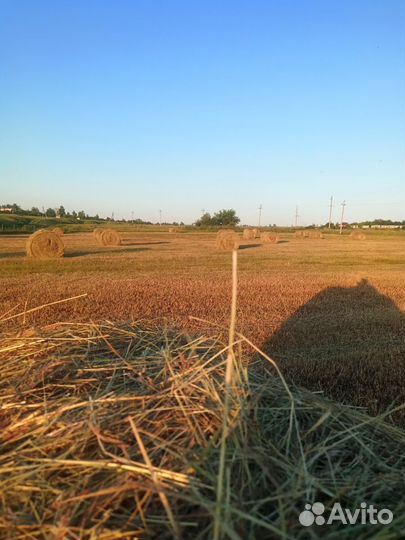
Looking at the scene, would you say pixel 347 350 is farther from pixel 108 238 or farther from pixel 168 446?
pixel 108 238

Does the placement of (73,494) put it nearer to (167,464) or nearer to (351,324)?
(167,464)

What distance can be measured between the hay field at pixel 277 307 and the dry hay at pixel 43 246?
2914 mm

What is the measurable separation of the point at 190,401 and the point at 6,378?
111 cm

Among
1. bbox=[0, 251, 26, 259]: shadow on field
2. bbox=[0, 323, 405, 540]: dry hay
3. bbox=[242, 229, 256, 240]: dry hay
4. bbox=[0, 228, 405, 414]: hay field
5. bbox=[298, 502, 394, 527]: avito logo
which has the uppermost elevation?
bbox=[0, 323, 405, 540]: dry hay

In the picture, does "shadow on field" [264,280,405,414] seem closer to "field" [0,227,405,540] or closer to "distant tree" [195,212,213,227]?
"field" [0,227,405,540]

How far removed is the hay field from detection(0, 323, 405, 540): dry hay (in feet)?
4.80

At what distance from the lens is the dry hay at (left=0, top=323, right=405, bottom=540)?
5.00ft

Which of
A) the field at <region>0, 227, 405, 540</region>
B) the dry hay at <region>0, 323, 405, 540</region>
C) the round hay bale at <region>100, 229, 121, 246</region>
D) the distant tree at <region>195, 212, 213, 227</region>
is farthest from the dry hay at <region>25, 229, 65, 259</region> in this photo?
the distant tree at <region>195, 212, 213, 227</region>

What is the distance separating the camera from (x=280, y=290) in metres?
12.0

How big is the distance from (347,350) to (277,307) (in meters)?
3.25

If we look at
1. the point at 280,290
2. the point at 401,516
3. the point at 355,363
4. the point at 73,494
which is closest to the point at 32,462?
the point at 73,494

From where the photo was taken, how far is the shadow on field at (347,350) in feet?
16.3

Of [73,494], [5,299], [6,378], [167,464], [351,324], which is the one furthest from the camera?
[5,299]

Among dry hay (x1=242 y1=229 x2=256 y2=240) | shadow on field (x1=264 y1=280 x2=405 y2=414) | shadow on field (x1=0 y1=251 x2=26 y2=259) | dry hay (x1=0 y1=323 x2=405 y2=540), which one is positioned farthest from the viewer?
dry hay (x1=242 y1=229 x2=256 y2=240)
